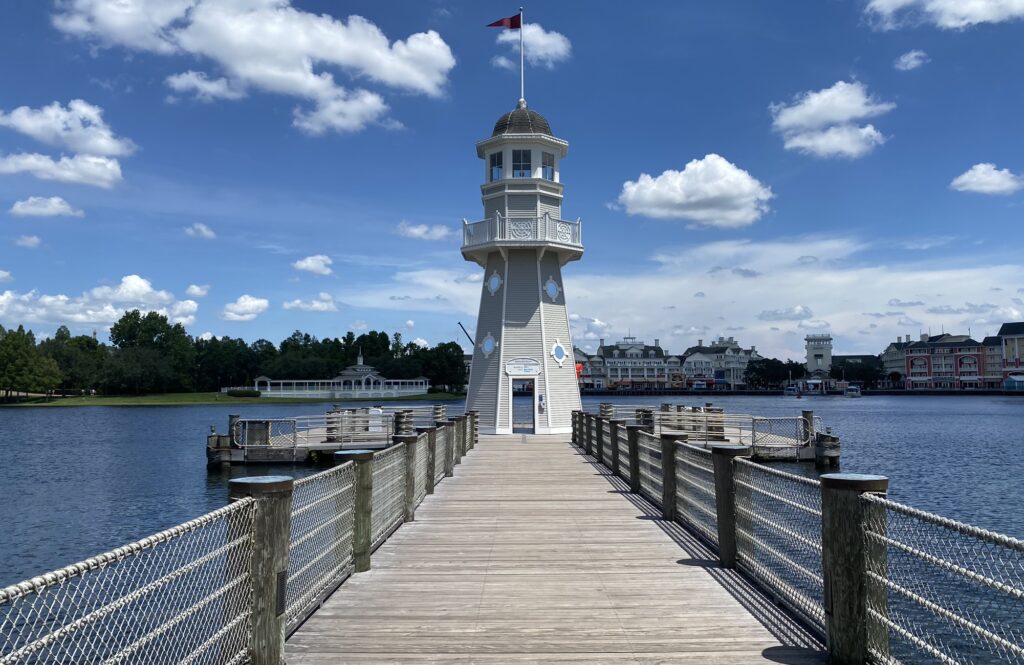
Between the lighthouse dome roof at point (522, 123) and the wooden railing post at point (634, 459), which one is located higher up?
the lighthouse dome roof at point (522, 123)

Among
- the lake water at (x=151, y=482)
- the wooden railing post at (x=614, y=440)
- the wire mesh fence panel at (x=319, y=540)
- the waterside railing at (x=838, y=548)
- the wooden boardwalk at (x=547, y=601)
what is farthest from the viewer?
the lake water at (x=151, y=482)

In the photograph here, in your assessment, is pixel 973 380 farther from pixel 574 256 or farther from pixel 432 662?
pixel 432 662

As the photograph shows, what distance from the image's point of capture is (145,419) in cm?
6906

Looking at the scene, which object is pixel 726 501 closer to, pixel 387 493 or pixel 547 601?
pixel 547 601

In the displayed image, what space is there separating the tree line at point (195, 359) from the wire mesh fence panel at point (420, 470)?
108 m

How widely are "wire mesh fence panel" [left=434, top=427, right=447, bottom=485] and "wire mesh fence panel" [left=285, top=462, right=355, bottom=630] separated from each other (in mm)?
6574

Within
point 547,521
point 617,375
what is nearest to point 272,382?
point 617,375

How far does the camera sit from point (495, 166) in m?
29.6

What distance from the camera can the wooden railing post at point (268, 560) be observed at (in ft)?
15.5

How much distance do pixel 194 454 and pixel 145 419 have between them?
121 ft

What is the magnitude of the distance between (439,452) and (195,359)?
127 metres

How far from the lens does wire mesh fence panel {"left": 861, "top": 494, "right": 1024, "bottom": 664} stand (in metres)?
3.98

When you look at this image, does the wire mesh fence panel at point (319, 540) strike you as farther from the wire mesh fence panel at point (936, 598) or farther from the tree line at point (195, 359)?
the tree line at point (195, 359)

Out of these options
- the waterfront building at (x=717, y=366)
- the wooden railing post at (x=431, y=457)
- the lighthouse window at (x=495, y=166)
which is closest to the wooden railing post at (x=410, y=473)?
the wooden railing post at (x=431, y=457)
